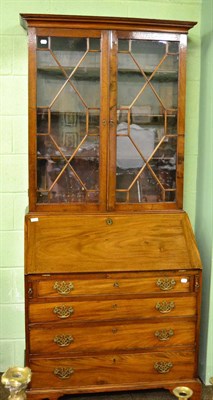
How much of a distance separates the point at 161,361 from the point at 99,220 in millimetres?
887

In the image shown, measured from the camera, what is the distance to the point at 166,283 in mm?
2820

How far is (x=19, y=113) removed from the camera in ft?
10.2

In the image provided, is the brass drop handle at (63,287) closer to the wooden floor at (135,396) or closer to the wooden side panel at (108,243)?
the wooden side panel at (108,243)

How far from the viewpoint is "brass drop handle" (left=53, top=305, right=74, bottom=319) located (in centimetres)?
273

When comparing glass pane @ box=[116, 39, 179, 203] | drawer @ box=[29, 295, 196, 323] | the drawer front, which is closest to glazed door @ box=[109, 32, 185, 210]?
glass pane @ box=[116, 39, 179, 203]

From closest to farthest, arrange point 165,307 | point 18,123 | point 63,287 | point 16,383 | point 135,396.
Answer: point 16,383 → point 63,287 → point 165,307 → point 135,396 → point 18,123

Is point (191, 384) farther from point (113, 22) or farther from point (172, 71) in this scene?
point (113, 22)

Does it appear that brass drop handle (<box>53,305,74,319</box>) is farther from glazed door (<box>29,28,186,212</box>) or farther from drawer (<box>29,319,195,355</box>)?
glazed door (<box>29,28,186,212</box>)

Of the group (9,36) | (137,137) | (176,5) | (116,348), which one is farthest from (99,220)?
(176,5)

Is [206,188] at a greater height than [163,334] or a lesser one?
greater

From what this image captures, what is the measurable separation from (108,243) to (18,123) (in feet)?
3.14

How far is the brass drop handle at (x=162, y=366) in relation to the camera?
288cm

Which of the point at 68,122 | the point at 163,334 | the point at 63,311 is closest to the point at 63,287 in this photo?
the point at 63,311

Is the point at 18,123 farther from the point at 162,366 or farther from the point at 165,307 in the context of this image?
the point at 162,366
